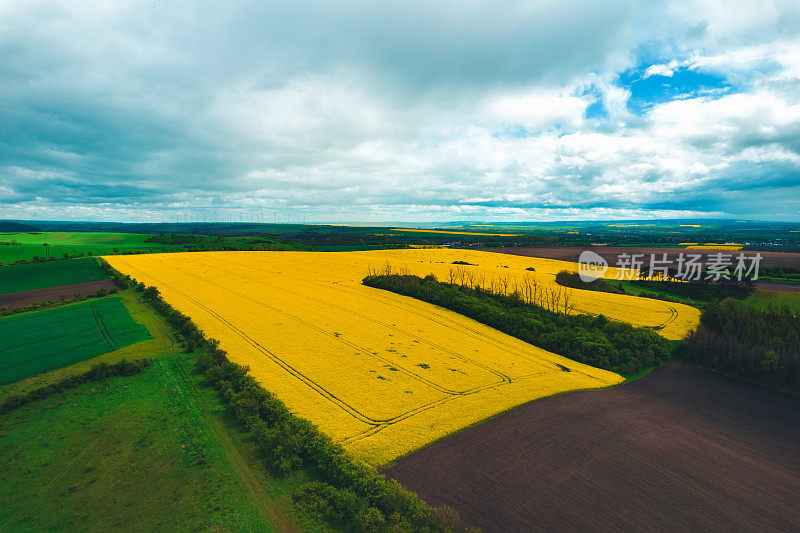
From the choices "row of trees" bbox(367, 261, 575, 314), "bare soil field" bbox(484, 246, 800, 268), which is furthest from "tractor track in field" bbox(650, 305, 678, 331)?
"bare soil field" bbox(484, 246, 800, 268)

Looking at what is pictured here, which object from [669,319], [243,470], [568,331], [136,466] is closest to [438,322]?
[568,331]

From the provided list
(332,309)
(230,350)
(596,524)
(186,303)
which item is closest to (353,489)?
(596,524)

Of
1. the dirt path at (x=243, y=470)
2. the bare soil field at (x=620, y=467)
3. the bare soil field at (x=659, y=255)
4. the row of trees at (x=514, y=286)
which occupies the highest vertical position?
the bare soil field at (x=659, y=255)

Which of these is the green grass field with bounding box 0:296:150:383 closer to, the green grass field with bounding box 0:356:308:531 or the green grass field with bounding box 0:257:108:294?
the green grass field with bounding box 0:356:308:531

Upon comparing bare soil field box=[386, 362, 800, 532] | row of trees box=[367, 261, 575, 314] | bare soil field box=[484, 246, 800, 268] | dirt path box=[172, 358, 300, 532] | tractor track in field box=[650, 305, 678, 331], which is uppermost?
bare soil field box=[484, 246, 800, 268]

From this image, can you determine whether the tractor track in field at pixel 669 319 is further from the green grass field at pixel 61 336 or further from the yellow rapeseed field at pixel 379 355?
the green grass field at pixel 61 336

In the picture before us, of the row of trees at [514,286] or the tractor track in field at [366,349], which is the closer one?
the tractor track in field at [366,349]

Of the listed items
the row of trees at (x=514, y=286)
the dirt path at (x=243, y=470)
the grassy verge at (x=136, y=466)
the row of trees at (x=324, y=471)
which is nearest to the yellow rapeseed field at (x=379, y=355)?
the row of trees at (x=324, y=471)
